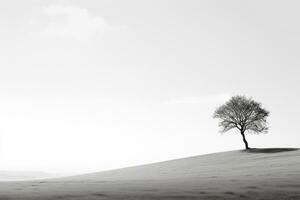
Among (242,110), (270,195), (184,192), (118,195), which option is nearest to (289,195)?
(270,195)

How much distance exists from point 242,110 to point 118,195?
6115 centimetres

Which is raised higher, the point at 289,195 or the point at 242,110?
the point at 242,110

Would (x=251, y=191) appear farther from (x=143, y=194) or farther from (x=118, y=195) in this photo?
(x=118, y=195)

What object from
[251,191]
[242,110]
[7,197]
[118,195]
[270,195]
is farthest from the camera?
[242,110]

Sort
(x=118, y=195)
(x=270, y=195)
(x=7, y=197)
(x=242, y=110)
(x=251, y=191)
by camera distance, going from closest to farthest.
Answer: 1. (x=7, y=197)
2. (x=118, y=195)
3. (x=270, y=195)
4. (x=251, y=191)
5. (x=242, y=110)

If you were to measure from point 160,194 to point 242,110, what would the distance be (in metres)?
60.2

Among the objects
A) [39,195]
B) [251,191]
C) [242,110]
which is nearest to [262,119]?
[242,110]

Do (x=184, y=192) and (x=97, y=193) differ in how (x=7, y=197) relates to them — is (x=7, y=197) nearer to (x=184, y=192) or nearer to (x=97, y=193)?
(x=97, y=193)

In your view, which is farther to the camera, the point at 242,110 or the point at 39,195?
the point at 242,110

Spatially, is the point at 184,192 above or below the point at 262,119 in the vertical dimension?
below

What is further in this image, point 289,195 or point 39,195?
point 289,195

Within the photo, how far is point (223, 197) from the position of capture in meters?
12.4

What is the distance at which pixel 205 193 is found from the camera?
13.2 m

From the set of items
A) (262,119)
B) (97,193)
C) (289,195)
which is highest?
(262,119)
